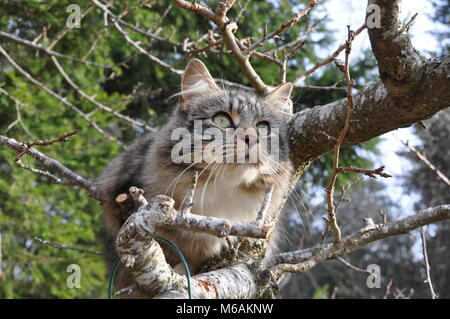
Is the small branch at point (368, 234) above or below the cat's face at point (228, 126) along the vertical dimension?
below

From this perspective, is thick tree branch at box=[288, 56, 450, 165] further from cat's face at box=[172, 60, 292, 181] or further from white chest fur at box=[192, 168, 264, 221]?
white chest fur at box=[192, 168, 264, 221]

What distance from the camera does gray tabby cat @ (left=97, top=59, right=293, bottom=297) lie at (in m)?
2.86

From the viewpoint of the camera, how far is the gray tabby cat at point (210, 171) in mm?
2859

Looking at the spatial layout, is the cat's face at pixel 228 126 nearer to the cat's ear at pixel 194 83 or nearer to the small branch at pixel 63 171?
the cat's ear at pixel 194 83

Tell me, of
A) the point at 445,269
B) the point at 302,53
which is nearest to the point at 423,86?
the point at 302,53

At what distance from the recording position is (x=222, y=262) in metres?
2.71

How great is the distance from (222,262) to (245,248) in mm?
166

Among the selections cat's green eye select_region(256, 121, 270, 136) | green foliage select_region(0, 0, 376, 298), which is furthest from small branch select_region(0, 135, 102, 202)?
green foliage select_region(0, 0, 376, 298)

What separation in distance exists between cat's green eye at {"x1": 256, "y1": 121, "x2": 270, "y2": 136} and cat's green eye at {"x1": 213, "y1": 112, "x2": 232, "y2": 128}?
18cm

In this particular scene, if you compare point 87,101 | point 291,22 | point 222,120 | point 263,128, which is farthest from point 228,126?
point 87,101

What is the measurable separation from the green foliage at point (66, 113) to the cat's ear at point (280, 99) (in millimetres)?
1224

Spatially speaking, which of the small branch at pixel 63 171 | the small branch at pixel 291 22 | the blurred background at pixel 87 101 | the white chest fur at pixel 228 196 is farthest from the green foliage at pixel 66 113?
the small branch at pixel 63 171

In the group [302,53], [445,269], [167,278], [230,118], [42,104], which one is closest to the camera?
[167,278]

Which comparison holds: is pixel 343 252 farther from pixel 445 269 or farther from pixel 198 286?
pixel 445 269
